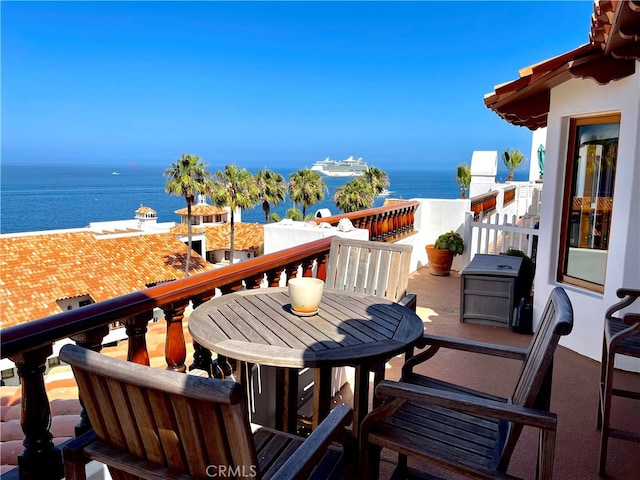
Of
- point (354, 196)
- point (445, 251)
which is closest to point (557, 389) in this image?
point (445, 251)

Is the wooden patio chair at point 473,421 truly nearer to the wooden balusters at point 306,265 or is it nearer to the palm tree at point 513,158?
the wooden balusters at point 306,265

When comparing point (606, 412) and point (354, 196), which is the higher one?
point (354, 196)

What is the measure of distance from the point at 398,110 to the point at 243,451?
3274 inches

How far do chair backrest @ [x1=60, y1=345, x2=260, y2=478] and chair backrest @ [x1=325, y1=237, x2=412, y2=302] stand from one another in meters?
2.02

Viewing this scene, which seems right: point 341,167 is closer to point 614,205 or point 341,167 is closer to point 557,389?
point 614,205

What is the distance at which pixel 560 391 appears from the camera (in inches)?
119

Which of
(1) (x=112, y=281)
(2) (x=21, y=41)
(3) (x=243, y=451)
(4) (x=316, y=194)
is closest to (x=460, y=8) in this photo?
(4) (x=316, y=194)

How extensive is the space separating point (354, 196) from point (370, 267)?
94.5 ft

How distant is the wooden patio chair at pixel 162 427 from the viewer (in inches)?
34.9

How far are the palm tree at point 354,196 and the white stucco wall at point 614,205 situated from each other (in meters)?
27.4

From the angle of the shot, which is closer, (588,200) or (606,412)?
(606,412)

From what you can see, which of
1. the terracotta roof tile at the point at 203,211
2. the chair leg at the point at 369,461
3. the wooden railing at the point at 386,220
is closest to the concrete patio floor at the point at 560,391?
the chair leg at the point at 369,461

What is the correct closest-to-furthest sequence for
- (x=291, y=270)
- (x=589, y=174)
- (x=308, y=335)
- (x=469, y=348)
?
(x=308, y=335) → (x=469, y=348) → (x=291, y=270) → (x=589, y=174)

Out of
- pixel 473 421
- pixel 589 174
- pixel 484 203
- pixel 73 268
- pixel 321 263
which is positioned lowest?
pixel 73 268
